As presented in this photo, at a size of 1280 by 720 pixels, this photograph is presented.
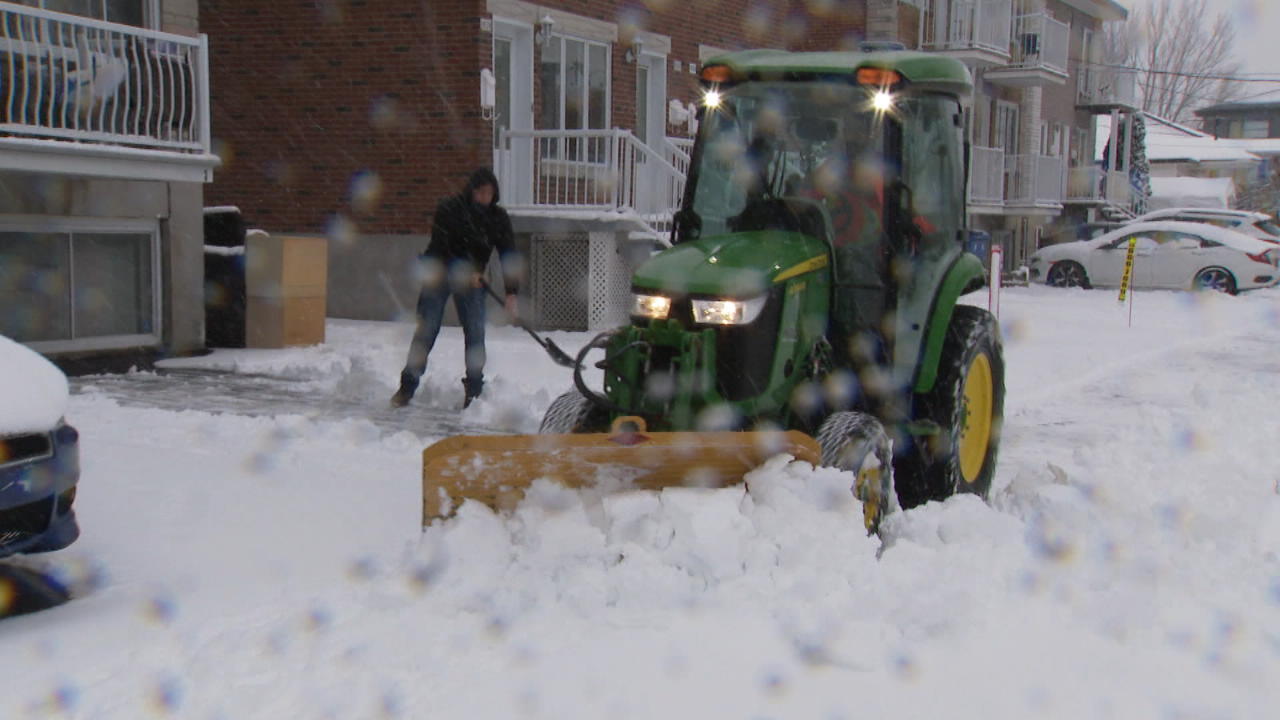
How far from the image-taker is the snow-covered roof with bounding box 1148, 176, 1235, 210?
49875mm

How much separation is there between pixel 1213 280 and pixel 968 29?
7.53 meters

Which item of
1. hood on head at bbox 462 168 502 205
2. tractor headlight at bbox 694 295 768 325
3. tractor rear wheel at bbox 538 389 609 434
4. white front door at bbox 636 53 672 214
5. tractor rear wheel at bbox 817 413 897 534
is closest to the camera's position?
tractor rear wheel at bbox 817 413 897 534

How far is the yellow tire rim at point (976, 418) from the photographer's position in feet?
22.4

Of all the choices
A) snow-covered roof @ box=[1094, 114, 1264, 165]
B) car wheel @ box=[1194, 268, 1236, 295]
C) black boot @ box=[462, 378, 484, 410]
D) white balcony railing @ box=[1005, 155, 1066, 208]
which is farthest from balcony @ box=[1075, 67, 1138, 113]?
black boot @ box=[462, 378, 484, 410]

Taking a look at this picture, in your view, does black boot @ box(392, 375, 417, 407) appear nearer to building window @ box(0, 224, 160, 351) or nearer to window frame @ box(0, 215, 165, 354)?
window frame @ box(0, 215, 165, 354)

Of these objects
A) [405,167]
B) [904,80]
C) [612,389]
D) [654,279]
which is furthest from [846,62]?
[405,167]

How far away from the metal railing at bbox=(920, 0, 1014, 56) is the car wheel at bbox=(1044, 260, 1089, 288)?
16.8 feet

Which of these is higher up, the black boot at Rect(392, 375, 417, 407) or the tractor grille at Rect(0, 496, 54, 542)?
the tractor grille at Rect(0, 496, 54, 542)

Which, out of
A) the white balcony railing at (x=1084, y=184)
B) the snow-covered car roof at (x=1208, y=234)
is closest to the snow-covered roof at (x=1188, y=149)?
the white balcony railing at (x=1084, y=184)

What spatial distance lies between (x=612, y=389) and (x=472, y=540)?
4.09 ft

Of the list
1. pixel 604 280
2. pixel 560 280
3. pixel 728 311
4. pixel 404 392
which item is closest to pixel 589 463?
pixel 728 311

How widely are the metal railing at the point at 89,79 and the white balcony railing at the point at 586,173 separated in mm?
4275

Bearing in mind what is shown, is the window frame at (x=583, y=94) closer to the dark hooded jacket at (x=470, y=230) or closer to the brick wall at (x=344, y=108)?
the brick wall at (x=344, y=108)

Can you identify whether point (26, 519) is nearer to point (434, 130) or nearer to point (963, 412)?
point (963, 412)
